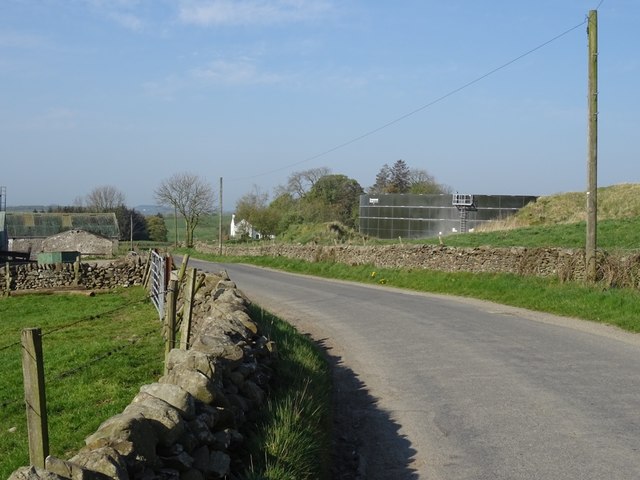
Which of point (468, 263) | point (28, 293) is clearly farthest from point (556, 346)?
point (28, 293)

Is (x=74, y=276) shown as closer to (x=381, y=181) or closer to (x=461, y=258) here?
(x=461, y=258)

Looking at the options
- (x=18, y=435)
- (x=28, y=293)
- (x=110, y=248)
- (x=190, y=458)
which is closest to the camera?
(x=190, y=458)

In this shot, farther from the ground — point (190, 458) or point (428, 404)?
point (190, 458)

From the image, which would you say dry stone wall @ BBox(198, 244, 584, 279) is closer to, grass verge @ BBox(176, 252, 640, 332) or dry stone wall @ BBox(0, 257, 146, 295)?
grass verge @ BBox(176, 252, 640, 332)

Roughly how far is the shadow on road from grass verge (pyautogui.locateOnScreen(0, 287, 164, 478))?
278 centimetres

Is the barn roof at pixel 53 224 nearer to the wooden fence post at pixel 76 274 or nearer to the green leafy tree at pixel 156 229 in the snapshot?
the green leafy tree at pixel 156 229

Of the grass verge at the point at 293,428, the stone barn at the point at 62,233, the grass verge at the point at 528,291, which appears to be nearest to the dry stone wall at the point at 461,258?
the grass verge at the point at 528,291

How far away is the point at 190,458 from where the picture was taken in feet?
17.0

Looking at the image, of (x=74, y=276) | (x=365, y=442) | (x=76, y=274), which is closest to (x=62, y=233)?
(x=74, y=276)

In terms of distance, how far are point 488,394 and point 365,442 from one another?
88.6 inches

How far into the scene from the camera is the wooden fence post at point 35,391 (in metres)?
5.57

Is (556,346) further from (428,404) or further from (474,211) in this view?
(474,211)

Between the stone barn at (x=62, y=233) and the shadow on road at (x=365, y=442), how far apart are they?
62.2 m

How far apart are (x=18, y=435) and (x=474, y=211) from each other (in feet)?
178
